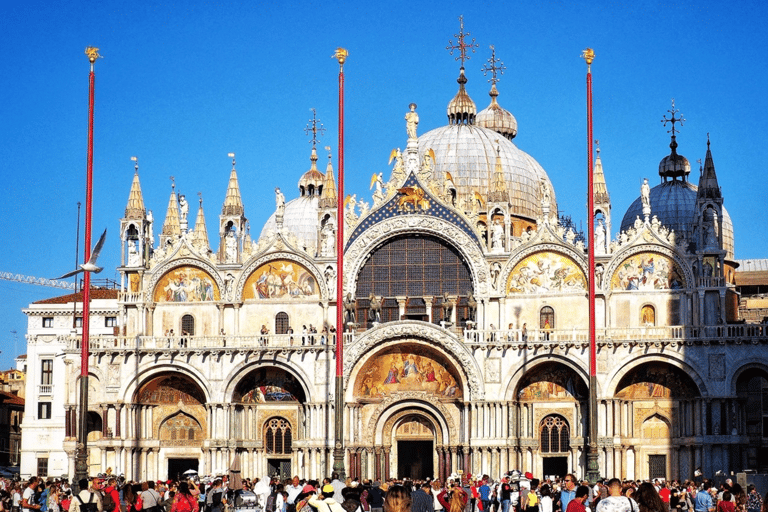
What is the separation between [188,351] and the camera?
2450 inches

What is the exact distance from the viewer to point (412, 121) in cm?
6328

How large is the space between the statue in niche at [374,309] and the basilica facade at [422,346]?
0.61 ft

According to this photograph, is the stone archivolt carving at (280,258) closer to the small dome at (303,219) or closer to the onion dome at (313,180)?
the small dome at (303,219)

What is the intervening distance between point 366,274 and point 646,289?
40.2ft

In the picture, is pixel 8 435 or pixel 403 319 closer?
pixel 403 319

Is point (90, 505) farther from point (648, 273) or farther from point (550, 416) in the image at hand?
point (648, 273)

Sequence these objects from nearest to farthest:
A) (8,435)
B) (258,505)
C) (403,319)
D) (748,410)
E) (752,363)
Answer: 1. (258,505)
2. (752,363)
3. (403,319)
4. (748,410)
5. (8,435)

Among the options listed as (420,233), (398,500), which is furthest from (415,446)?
(398,500)

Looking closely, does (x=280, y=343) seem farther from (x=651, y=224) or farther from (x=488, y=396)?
(x=651, y=224)

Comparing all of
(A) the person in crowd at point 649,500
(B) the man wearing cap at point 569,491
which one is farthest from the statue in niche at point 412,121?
(A) the person in crowd at point 649,500

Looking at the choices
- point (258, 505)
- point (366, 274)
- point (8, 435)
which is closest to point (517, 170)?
point (366, 274)

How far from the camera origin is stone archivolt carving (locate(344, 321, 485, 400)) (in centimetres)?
5959

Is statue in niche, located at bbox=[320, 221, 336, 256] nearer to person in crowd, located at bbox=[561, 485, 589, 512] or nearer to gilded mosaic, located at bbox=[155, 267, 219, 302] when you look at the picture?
gilded mosaic, located at bbox=[155, 267, 219, 302]

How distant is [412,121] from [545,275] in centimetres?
910
